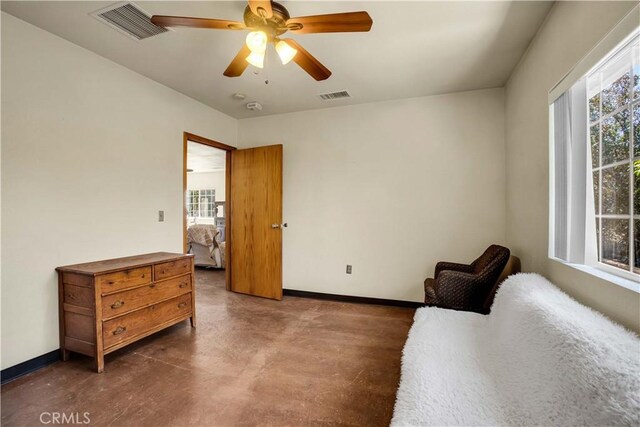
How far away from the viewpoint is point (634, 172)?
48.4 inches

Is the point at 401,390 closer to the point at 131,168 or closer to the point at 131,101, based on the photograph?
the point at 131,168

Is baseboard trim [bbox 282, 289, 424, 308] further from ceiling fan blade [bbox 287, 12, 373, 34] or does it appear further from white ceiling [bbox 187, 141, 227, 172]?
white ceiling [bbox 187, 141, 227, 172]

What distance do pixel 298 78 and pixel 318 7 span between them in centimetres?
103

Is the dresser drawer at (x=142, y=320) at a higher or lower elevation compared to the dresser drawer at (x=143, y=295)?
lower

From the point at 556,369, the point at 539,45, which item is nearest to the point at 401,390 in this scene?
the point at 556,369

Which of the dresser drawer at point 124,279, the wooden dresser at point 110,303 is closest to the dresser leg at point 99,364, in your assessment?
the wooden dresser at point 110,303

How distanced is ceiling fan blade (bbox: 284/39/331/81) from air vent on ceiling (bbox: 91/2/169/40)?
108cm

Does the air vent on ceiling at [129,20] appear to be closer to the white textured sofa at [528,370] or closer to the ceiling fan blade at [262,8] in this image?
the ceiling fan blade at [262,8]

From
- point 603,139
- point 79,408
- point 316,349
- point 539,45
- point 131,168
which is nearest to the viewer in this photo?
point 603,139

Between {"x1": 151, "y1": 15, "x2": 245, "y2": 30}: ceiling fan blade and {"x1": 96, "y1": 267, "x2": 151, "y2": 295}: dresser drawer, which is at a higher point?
{"x1": 151, "y1": 15, "x2": 245, "y2": 30}: ceiling fan blade

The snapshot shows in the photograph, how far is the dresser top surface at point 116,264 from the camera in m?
2.09

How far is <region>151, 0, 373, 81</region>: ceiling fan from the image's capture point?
1515 millimetres

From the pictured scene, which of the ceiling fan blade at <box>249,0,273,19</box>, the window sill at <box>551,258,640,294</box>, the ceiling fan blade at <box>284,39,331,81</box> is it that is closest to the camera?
the window sill at <box>551,258,640,294</box>

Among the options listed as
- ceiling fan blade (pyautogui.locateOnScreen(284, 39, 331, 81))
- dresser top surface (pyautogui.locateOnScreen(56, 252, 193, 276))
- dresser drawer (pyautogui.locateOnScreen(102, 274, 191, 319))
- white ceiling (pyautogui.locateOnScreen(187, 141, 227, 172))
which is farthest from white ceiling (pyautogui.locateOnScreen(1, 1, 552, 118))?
white ceiling (pyautogui.locateOnScreen(187, 141, 227, 172))
